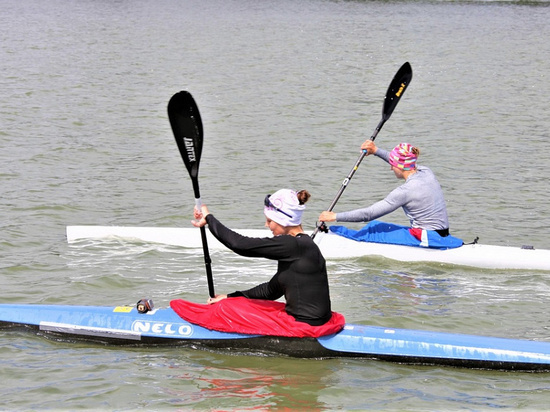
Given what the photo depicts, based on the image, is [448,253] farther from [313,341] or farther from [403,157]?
[313,341]

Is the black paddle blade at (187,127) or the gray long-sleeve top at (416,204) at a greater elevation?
the black paddle blade at (187,127)

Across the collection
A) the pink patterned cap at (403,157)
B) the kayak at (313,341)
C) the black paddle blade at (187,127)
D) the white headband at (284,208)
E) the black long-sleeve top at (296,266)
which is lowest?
the kayak at (313,341)

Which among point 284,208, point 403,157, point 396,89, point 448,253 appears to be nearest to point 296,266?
point 284,208

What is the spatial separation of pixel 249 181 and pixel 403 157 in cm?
509

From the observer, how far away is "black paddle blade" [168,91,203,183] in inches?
305

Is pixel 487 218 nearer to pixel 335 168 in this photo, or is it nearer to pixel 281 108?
pixel 335 168

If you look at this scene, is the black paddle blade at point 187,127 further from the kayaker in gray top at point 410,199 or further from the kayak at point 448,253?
the kayak at point 448,253

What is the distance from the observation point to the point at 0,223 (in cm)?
1173

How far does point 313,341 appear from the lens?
22.8ft

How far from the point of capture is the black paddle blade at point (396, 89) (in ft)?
40.1

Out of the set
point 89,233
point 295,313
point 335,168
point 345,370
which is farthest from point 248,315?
point 335,168

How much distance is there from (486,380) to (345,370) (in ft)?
3.55

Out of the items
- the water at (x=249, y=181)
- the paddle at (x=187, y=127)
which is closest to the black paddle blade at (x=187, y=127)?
the paddle at (x=187, y=127)

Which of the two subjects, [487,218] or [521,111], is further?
[521,111]
